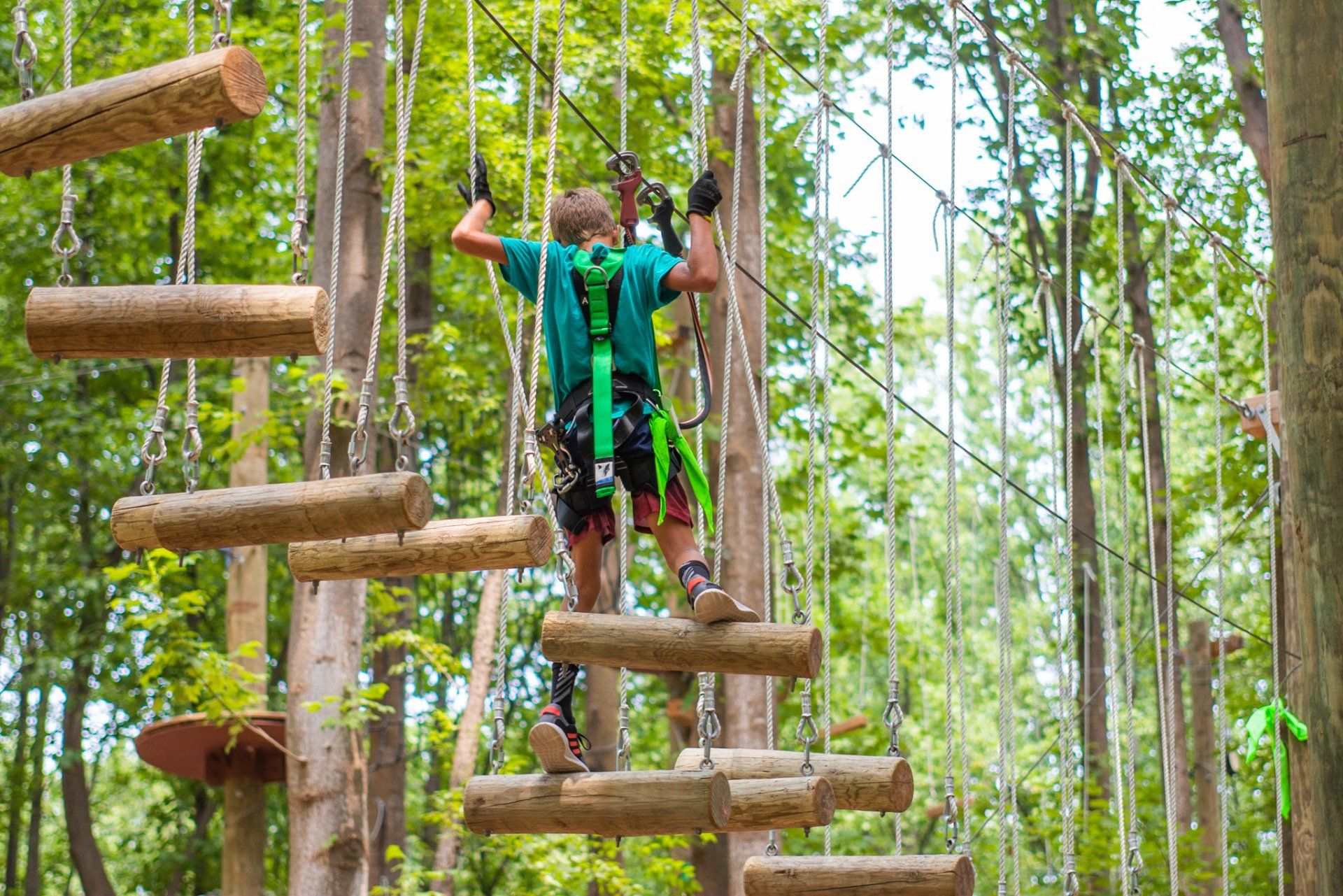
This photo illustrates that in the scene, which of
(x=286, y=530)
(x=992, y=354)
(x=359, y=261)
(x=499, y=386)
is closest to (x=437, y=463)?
(x=499, y=386)

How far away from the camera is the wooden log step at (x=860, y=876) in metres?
3.43

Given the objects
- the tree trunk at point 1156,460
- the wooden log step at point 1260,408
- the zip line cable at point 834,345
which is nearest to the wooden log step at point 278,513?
the zip line cable at point 834,345

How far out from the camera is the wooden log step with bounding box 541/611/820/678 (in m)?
3.09

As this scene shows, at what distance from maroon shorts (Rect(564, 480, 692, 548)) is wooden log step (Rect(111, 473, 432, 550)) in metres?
0.48

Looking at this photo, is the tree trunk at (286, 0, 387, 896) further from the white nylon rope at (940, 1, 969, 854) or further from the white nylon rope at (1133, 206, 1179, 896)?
the white nylon rope at (1133, 206, 1179, 896)

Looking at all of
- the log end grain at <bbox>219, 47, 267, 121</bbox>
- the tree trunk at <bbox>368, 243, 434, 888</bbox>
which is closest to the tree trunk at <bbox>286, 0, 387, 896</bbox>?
the tree trunk at <bbox>368, 243, 434, 888</bbox>

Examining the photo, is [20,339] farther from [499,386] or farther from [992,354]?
[992,354]

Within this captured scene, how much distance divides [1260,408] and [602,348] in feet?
12.7

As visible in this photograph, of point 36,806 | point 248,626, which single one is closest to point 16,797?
point 36,806

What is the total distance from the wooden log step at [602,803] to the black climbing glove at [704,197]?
3.80 feet

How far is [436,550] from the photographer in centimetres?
307

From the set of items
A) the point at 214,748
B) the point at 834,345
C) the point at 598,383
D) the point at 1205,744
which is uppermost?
the point at 834,345

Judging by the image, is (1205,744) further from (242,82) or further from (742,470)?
(242,82)

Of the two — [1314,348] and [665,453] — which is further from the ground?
[1314,348]
